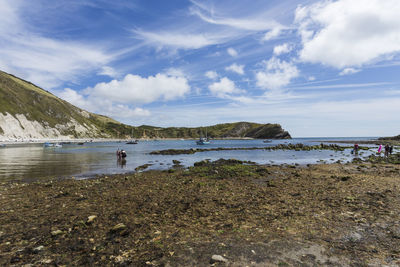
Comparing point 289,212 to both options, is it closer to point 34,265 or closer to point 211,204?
point 211,204

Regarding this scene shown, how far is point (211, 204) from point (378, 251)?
8.23m

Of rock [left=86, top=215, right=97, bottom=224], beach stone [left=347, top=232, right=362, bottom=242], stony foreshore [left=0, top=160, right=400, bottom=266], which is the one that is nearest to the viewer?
stony foreshore [left=0, top=160, right=400, bottom=266]

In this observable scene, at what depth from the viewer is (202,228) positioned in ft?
33.1

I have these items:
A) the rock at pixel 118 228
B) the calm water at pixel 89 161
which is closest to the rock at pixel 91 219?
the rock at pixel 118 228

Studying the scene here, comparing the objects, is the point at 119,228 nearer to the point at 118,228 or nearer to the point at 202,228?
the point at 118,228

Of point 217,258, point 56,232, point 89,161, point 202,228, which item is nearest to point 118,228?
point 56,232

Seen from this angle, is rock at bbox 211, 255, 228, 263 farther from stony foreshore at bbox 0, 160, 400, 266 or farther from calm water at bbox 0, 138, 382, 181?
calm water at bbox 0, 138, 382, 181

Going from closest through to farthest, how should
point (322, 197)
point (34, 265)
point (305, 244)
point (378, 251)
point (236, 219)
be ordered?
point (34, 265), point (378, 251), point (305, 244), point (236, 219), point (322, 197)

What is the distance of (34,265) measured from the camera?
7137 millimetres

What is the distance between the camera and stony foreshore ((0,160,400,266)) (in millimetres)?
7527

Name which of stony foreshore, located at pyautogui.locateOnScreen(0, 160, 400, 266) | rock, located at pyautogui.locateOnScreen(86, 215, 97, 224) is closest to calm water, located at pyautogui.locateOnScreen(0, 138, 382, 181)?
stony foreshore, located at pyautogui.locateOnScreen(0, 160, 400, 266)

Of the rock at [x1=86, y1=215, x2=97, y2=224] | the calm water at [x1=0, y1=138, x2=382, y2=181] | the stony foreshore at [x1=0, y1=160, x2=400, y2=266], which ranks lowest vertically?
the calm water at [x1=0, y1=138, x2=382, y2=181]

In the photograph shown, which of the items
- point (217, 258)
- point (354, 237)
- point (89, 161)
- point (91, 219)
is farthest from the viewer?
point (89, 161)

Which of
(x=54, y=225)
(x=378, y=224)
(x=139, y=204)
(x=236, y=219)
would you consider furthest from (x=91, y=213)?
(x=378, y=224)
